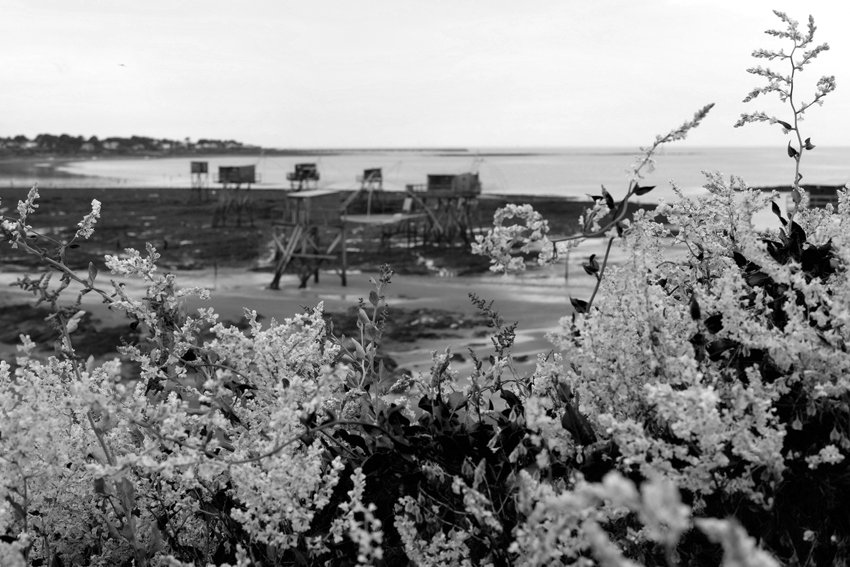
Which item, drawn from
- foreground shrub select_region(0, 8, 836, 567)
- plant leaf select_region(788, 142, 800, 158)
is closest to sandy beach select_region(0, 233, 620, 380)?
plant leaf select_region(788, 142, 800, 158)

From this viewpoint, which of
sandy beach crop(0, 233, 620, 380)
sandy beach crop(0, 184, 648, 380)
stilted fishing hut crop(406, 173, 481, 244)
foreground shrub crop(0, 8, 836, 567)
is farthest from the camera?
stilted fishing hut crop(406, 173, 481, 244)

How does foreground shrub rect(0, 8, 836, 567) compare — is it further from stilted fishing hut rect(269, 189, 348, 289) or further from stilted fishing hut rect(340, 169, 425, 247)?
stilted fishing hut rect(340, 169, 425, 247)

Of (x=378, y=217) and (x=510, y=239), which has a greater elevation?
(x=510, y=239)

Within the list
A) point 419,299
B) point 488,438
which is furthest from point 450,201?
point 488,438

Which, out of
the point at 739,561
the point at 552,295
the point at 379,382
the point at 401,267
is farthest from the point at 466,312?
the point at 739,561

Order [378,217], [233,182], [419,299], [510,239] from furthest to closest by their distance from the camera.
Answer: [233,182] < [378,217] < [419,299] < [510,239]

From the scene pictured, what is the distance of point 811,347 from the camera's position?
1.82 meters

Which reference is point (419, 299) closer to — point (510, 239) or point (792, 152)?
point (792, 152)

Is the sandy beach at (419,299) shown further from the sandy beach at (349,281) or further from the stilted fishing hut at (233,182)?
the stilted fishing hut at (233,182)

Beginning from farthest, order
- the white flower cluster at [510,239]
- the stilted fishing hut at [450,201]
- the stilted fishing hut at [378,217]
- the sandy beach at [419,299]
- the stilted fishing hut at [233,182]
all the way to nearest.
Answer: the stilted fishing hut at [233,182], the stilted fishing hut at [450,201], the stilted fishing hut at [378,217], the sandy beach at [419,299], the white flower cluster at [510,239]

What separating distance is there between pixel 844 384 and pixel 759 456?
0.24 meters

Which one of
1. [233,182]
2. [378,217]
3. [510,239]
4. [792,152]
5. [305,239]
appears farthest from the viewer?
[233,182]

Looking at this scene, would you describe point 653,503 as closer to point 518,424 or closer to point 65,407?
point 518,424

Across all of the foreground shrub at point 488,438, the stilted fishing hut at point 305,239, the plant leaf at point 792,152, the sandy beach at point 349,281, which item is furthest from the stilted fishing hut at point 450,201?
the foreground shrub at point 488,438
